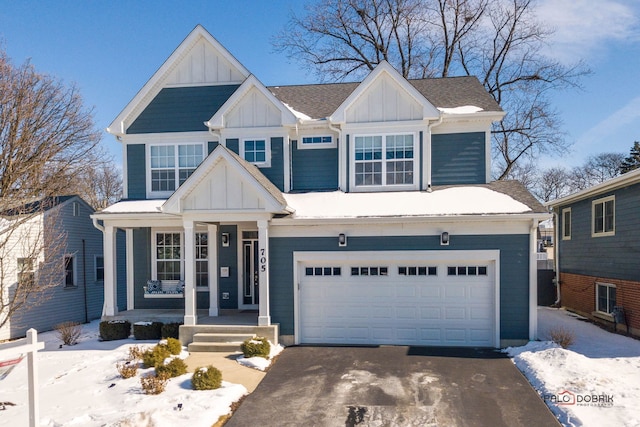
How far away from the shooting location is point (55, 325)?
14.7 metres

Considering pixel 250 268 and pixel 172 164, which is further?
pixel 172 164

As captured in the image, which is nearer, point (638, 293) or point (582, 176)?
point (638, 293)

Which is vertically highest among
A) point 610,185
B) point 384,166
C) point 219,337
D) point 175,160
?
point 175,160

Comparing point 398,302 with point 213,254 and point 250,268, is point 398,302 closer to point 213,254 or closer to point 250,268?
point 250,268

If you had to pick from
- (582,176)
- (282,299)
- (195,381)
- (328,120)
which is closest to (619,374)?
(282,299)

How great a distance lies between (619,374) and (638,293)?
14.7ft

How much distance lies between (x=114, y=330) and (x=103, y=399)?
4845 mm

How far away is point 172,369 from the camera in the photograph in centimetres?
812

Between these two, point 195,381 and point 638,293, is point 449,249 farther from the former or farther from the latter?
point 195,381

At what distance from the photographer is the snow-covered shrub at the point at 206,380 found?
7465 mm

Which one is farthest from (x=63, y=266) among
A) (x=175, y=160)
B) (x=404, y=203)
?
(x=404, y=203)

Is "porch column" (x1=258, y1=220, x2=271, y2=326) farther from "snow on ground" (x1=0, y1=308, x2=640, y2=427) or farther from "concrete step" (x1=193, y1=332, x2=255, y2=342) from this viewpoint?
"snow on ground" (x1=0, y1=308, x2=640, y2=427)

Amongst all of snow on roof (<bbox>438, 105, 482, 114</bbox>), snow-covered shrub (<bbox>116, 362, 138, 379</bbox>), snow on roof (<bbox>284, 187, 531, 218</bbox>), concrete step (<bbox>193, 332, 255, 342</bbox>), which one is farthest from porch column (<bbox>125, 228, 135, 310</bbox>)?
snow on roof (<bbox>438, 105, 482, 114</bbox>)

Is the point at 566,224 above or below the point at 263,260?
above
